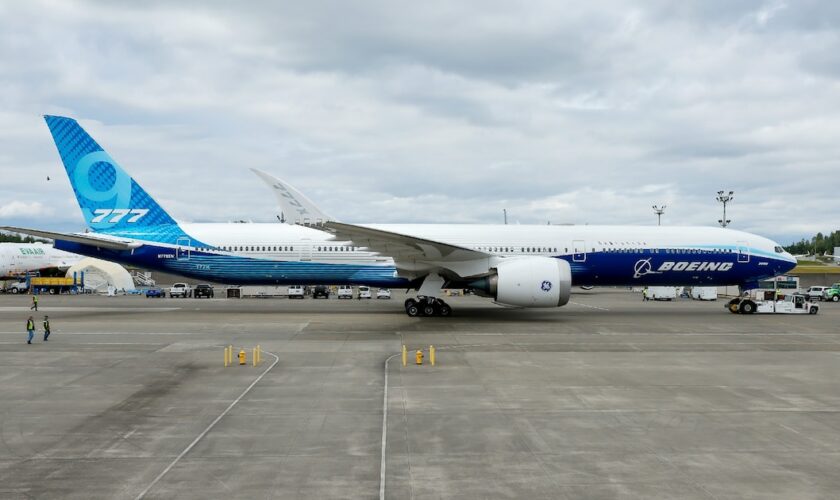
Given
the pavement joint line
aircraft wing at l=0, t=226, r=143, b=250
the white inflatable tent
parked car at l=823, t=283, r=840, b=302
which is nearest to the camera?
the pavement joint line

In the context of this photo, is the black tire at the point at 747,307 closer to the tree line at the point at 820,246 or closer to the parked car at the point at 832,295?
the parked car at the point at 832,295

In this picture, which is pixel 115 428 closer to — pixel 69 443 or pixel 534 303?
pixel 69 443

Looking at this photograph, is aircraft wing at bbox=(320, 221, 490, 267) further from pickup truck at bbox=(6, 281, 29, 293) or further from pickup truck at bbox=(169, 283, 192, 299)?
pickup truck at bbox=(6, 281, 29, 293)

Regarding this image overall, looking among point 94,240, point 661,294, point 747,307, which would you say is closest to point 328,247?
point 94,240

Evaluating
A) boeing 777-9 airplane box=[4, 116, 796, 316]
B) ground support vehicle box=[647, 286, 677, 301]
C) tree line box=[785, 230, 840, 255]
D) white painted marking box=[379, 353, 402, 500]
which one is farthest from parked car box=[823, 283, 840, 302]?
tree line box=[785, 230, 840, 255]

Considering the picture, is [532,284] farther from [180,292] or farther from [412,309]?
[180,292]

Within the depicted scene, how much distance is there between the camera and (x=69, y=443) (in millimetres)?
8094

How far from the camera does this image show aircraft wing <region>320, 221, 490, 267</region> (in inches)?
841

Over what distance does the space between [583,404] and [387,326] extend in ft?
40.6

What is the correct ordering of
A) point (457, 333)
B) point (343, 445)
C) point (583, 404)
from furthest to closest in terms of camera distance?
point (457, 333) < point (583, 404) < point (343, 445)

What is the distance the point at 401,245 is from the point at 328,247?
485cm

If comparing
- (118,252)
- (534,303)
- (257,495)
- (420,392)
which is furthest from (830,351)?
(118,252)

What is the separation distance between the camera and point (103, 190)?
2723cm

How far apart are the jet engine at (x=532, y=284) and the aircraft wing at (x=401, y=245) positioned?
1.74 meters
